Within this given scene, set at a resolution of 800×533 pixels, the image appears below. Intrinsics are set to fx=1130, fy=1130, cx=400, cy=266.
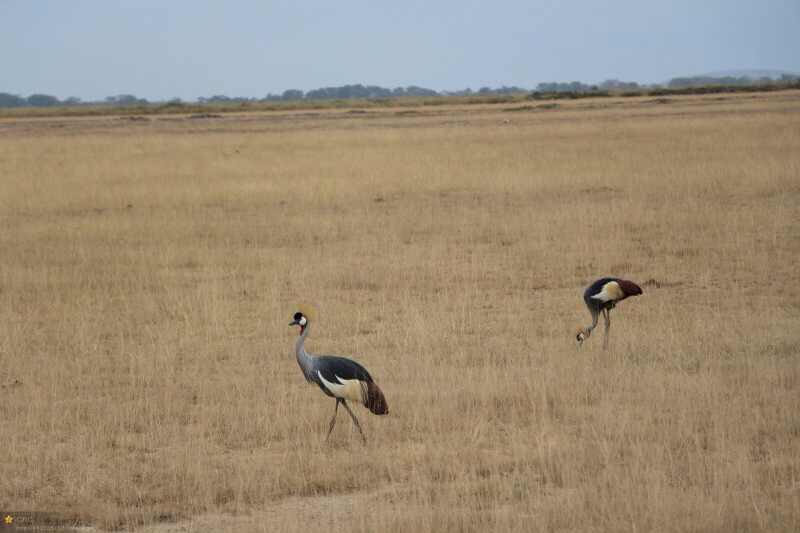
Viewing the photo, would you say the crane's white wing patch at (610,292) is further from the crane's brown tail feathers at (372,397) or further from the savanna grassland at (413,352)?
the crane's brown tail feathers at (372,397)

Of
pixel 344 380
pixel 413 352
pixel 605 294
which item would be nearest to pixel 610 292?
pixel 605 294

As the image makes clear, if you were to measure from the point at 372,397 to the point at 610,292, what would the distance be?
125 inches

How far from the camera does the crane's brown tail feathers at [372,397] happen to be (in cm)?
700

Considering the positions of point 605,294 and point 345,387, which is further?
point 605,294

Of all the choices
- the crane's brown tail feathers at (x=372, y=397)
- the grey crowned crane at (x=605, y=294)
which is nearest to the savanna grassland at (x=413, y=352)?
the grey crowned crane at (x=605, y=294)

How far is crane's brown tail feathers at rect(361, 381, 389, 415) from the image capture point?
700cm

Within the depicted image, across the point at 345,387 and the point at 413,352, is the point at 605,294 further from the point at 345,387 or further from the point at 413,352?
the point at 345,387

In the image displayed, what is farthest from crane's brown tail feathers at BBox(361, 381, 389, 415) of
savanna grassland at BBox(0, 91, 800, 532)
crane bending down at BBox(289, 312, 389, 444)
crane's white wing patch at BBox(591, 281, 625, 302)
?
crane's white wing patch at BBox(591, 281, 625, 302)

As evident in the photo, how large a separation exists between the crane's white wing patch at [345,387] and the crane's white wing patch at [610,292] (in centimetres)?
317

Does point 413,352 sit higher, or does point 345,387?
point 345,387

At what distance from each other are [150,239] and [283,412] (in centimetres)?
959

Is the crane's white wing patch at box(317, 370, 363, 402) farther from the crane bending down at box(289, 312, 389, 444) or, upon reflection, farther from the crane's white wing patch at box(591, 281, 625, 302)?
the crane's white wing patch at box(591, 281, 625, 302)

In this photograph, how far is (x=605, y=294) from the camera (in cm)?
948

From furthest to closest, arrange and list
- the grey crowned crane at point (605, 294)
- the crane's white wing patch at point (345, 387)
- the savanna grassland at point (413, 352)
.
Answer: the grey crowned crane at point (605, 294)
the crane's white wing patch at point (345, 387)
the savanna grassland at point (413, 352)
